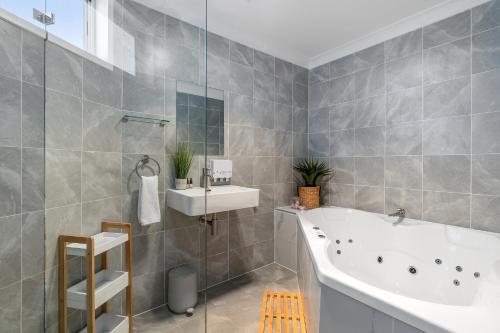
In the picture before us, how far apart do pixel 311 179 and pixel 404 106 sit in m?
1.15

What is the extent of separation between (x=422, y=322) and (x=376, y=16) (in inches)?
93.8

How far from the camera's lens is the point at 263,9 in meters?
2.05

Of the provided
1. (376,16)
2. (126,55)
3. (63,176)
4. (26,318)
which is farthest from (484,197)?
(26,318)

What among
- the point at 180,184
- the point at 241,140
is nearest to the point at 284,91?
the point at 241,140

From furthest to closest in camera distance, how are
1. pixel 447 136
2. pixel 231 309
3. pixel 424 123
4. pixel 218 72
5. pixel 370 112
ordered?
pixel 370 112
pixel 218 72
pixel 424 123
pixel 447 136
pixel 231 309

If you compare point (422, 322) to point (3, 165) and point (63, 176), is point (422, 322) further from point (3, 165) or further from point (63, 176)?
point (3, 165)

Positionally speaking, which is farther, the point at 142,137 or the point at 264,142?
the point at 264,142

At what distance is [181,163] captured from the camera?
1191 millimetres

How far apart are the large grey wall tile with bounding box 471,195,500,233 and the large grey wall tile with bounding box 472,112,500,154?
358 millimetres

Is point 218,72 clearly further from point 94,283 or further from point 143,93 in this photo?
point 94,283

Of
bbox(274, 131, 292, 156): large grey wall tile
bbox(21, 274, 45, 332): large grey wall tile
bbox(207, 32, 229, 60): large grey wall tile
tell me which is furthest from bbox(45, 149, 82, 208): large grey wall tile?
bbox(274, 131, 292, 156): large grey wall tile

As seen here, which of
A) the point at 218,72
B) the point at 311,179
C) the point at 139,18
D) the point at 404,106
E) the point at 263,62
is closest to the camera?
the point at 139,18

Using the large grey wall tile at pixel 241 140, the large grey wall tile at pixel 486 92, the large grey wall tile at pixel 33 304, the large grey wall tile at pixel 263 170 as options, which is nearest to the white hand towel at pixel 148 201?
the large grey wall tile at pixel 33 304

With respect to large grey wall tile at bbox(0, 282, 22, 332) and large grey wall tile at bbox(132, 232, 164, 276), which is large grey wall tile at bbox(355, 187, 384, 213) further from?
large grey wall tile at bbox(0, 282, 22, 332)
